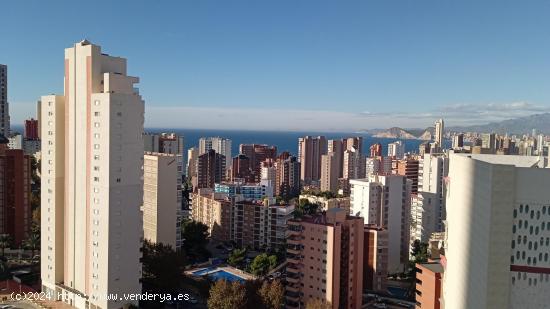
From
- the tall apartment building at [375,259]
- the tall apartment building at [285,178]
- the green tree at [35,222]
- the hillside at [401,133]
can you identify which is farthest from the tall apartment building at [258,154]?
the hillside at [401,133]

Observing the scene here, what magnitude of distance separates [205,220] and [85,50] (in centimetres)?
1391

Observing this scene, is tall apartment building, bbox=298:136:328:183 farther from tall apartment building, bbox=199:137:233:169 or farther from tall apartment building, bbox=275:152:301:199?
tall apartment building, bbox=199:137:233:169

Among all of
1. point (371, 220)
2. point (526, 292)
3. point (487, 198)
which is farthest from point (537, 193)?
point (371, 220)

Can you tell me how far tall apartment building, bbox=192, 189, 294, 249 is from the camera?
21781mm

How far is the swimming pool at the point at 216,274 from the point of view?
56.6ft

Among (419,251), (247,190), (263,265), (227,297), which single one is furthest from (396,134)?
(227,297)

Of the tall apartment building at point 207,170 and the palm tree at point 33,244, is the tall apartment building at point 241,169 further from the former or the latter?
the palm tree at point 33,244

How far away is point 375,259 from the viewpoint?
17.0 m

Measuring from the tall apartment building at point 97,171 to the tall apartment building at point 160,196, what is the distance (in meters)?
4.49

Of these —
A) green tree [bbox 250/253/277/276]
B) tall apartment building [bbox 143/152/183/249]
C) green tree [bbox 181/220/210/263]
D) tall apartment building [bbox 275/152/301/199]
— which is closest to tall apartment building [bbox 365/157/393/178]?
tall apartment building [bbox 275/152/301/199]

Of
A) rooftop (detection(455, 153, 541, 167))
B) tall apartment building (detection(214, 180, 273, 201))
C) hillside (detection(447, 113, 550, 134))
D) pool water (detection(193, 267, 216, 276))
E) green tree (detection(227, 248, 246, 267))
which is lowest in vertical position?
pool water (detection(193, 267, 216, 276))

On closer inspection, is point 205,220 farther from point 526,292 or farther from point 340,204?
point 526,292

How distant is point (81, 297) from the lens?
1312 cm

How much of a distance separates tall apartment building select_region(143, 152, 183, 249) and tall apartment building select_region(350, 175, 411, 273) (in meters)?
8.28
